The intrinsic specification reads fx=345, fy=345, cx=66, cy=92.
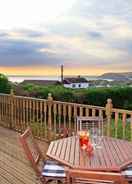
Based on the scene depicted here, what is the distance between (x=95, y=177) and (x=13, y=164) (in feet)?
12.2

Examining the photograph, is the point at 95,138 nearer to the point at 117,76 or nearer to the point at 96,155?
the point at 96,155

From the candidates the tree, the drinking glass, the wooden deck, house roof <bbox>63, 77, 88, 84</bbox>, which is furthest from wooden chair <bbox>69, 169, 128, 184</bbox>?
house roof <bbox>63, 77, 88, 84</bbox>

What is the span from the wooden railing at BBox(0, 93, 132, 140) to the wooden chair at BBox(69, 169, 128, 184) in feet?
10.8

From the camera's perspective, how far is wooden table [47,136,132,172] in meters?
3.18

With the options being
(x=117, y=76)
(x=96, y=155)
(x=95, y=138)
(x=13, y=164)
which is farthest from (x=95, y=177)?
(x=117, y=76)

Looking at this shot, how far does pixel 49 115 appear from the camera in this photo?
Result: 740cm

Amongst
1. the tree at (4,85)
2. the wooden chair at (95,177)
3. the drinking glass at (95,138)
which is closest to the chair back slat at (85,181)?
the wooden chair at (95,177)

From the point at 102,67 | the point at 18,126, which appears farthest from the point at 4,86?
the point at 102,67

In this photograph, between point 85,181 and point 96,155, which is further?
point 96,155

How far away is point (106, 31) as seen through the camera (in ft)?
45.6

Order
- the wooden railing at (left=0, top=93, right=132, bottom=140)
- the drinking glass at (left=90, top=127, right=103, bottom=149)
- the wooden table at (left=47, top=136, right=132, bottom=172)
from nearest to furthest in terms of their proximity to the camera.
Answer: the wooden table at (left=47, top=136, right=132, bottom=172)
the drinking glass at (left=90, top=127, right=103, bottom=149)
the wooden railing at (left=0, top=93, right=132, bottom=140)

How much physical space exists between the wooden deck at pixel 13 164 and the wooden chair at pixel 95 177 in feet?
8.41

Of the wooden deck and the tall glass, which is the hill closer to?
the wooden deck

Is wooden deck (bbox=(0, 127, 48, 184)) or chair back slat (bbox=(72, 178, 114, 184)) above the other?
chair back slat (bbox=(72, 178, 114, 184))
